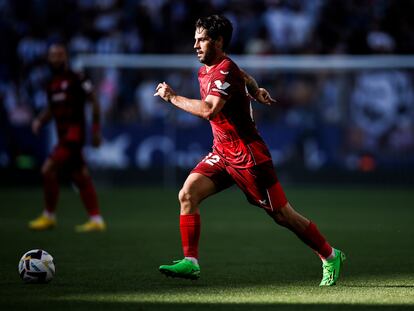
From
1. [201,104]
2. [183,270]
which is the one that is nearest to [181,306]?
[183,270]

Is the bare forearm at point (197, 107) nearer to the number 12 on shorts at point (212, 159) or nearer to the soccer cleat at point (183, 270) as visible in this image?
the number 12 on shorts at point (212, 159)

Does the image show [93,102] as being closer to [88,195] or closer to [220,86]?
[88,195]

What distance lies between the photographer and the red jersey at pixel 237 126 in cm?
762

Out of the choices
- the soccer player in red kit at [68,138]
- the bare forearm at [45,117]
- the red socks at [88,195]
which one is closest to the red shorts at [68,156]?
the soccer player in red kit at [68,138]

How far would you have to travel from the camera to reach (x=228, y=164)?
7.79m

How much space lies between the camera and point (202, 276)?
8.05 m

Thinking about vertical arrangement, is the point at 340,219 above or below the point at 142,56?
below

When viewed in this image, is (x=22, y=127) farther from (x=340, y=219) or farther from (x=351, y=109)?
(x=340, y=219)

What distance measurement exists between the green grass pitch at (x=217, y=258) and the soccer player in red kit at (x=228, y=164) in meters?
0.27

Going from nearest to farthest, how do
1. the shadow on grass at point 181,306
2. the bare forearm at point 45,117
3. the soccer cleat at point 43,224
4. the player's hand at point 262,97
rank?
1. the shadow on grass at point 181,306
2. the player's hand at point 262,97
3. the soccer cleat at point 43,224
4. the bare forearm at point 45,117

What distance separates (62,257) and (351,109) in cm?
1195

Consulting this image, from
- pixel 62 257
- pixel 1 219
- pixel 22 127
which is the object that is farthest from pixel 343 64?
pixel 62 257

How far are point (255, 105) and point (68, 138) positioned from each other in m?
8.17

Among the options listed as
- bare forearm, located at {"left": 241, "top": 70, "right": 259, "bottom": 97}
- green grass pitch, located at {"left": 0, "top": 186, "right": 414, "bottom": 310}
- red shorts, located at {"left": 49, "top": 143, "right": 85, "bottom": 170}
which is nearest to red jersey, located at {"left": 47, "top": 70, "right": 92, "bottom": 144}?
red shorts, located at {"left": 49, "top": 143, "right": 85, "bottom": 170}
